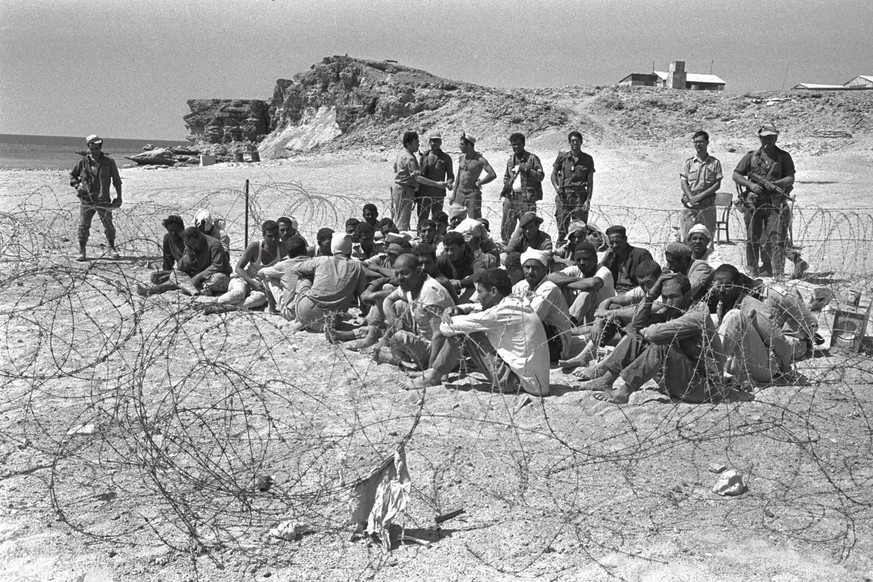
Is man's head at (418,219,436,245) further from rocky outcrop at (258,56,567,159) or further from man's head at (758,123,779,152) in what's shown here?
rocky outcrop at (258,56,567,159)

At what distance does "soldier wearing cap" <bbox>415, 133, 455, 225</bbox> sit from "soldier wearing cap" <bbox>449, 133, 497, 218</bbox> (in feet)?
0.49

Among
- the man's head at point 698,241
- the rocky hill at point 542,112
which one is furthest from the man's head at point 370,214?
the rocky hill at point 542,112

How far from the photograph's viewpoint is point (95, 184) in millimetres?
10633

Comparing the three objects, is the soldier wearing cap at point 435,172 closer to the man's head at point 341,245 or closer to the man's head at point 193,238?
the man's head at point 193,238

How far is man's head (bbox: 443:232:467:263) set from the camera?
7.94m

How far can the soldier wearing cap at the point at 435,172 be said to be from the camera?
11203 mm

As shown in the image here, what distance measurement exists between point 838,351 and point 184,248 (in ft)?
20.8

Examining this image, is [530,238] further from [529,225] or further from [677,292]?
[677,292]

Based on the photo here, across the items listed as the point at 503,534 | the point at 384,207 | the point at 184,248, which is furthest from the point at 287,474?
the point at 384,207

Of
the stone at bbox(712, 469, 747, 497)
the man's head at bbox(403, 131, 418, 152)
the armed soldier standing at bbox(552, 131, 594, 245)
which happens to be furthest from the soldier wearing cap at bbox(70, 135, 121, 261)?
the stone at bbox(712, 469, 747, 497)

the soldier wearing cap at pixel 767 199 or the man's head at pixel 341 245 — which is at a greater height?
the soldier wearing cap at pixel 767 199

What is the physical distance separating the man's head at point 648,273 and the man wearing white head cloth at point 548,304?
62 centimetres

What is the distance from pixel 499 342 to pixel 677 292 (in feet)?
4.13

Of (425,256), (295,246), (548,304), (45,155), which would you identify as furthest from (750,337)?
(45,155)
